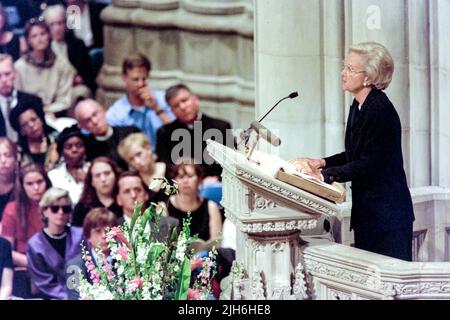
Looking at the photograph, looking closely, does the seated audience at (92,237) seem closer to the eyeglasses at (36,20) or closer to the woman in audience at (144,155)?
the woman in audience at (144,155)

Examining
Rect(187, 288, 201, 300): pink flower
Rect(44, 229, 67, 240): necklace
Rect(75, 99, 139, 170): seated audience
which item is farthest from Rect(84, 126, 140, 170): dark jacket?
Rect(187, 288, 201, 300): pink flower

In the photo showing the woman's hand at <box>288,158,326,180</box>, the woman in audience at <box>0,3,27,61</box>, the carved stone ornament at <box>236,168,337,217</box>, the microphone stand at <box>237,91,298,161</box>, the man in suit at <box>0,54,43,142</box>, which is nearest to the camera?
the carved stone ornament at <box>236,168,337,217</box>

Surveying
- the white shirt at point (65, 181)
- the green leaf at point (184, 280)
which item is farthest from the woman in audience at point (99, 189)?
the green leaf at point (184, 280)

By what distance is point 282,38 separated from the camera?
946 centimetres

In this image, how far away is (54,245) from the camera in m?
9.73

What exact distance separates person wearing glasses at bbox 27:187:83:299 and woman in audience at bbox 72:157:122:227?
68mm

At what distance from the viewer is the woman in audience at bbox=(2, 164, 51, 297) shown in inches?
382

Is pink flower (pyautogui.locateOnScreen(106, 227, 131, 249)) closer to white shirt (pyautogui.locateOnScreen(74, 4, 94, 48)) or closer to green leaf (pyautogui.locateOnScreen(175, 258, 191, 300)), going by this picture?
green leaf (pyautogui.locateOnScreen(175, 258, 191, 300))

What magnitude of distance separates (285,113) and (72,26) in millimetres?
1250

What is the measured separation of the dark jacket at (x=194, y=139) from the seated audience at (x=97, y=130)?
0.17m

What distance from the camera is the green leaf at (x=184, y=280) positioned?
860cm

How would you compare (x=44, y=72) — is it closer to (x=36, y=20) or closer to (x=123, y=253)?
(x=36, y=20)

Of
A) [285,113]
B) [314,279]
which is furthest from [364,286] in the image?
[285,113]
